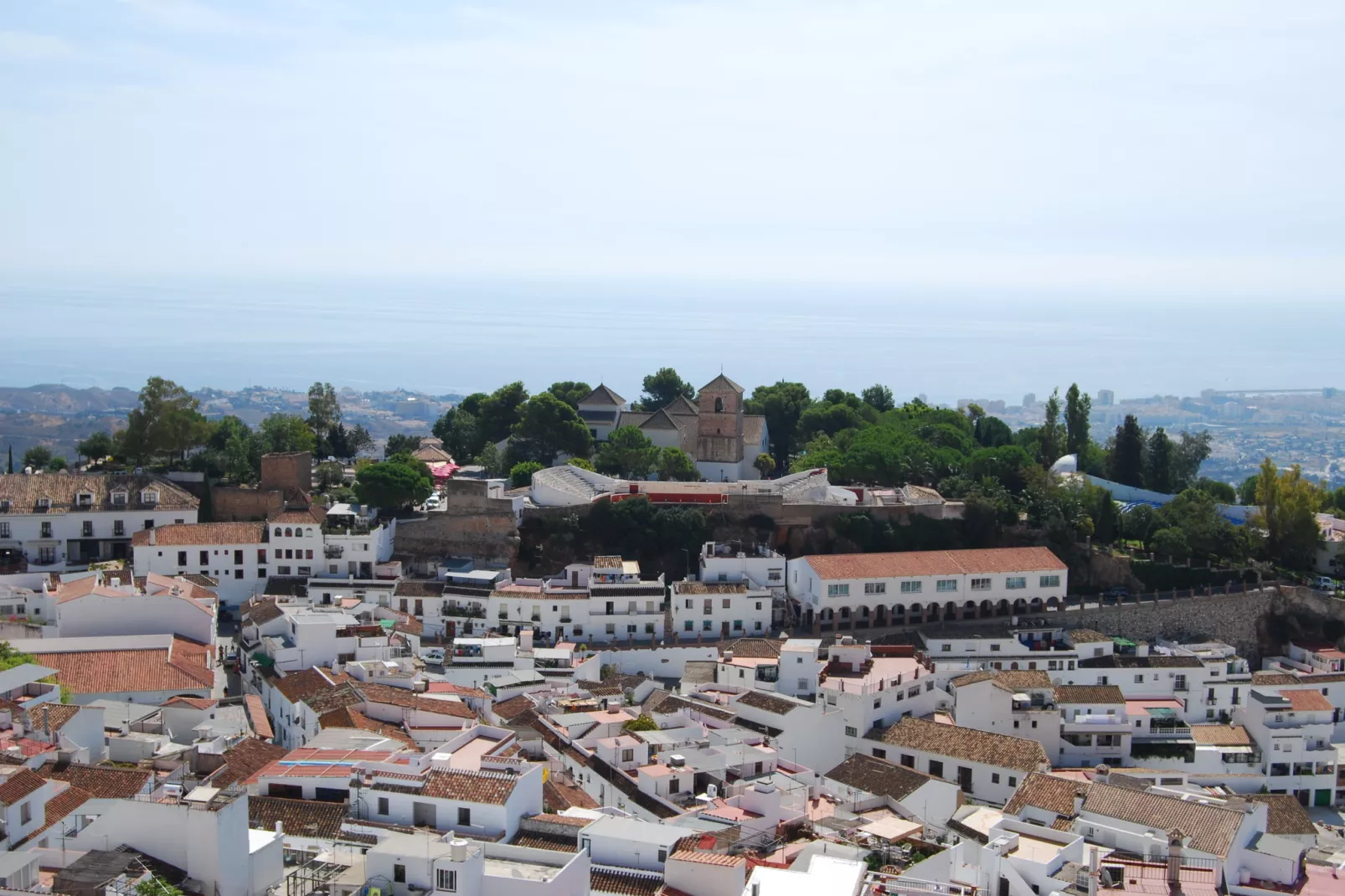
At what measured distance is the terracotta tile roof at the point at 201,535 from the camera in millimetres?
30219

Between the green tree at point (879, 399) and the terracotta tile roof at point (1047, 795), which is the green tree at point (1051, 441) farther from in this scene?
the terracotta tile roof at point (1047, 795)

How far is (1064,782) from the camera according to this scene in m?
21.4

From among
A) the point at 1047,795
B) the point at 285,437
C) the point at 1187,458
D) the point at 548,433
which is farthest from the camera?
the point at 1187,458

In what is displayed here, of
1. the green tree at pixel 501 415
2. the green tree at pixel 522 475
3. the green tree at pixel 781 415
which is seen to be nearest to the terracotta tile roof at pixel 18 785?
the green tree at pixel 522 475

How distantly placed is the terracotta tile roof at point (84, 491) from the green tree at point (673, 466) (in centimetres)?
1227

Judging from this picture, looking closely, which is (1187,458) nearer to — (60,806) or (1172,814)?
(1172,814)

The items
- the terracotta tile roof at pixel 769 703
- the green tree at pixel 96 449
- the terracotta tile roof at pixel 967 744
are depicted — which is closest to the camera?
the terracotta tile roof at pixel 967 744

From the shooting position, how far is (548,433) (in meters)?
39.8

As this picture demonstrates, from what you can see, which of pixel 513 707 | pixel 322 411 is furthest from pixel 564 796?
pixel 322 411

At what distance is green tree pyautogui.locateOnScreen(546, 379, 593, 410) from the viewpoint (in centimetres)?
4644

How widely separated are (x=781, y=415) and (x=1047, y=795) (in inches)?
1029

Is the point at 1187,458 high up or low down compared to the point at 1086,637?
up

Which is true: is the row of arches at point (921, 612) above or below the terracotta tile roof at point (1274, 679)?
above

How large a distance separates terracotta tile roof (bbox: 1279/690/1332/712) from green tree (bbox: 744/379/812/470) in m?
20.5
